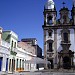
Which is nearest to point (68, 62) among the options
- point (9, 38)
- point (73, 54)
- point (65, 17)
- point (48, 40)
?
point (73, 54)

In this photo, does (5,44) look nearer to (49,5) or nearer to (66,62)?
(66,62)

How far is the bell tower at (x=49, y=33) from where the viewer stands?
135 feet

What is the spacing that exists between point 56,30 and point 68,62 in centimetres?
714

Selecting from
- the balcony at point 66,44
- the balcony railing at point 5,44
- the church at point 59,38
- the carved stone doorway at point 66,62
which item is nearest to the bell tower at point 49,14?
the church at point 59,38

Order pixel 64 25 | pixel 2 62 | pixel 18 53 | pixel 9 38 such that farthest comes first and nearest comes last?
1. pixel 64 25
2. pixel 18 53
3. pixel 9 38
4. pixel 2 62

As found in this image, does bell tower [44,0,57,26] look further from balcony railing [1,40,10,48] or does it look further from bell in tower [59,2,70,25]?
balcony railing [1,40,10,48]

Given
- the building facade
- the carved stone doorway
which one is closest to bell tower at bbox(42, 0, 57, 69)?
the carved stone doorway

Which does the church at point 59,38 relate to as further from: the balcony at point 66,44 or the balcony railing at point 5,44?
the balcony railing at point 5,44

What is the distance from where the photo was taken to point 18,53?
39.8 metres

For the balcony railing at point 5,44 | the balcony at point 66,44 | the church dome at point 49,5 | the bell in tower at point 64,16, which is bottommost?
the balcony railing at point 5,44

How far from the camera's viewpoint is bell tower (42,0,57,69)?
41272mm

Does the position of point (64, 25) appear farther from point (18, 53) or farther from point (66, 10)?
point (18, 53)

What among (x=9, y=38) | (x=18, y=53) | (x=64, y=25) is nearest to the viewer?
(x=9, y=38)

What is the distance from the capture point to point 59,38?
137 ft
